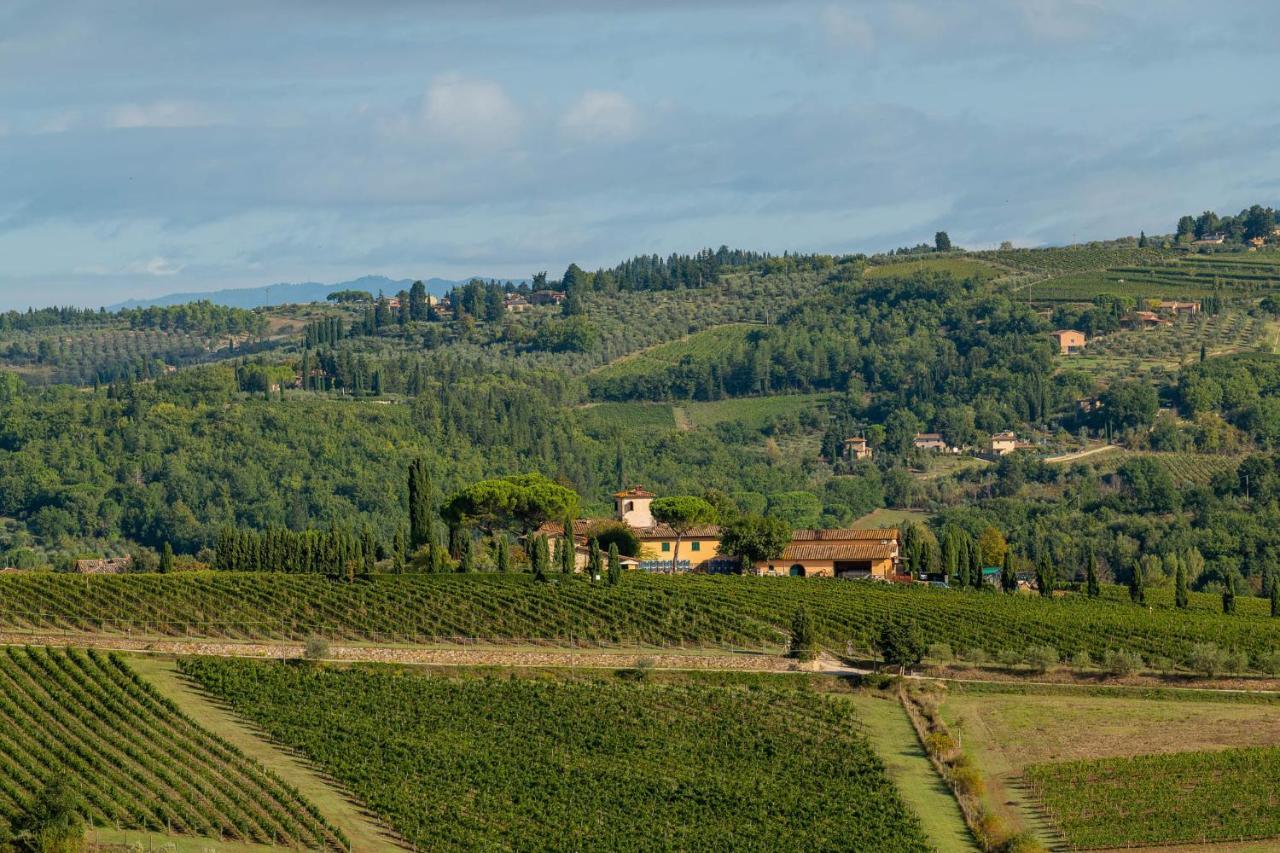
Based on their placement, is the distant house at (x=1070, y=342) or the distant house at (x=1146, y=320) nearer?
the distant house at (x=1070, y=342)

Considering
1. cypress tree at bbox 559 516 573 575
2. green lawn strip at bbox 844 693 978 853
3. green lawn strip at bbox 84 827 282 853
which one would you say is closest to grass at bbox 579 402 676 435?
cypress tree at bbox 559 516 573 575

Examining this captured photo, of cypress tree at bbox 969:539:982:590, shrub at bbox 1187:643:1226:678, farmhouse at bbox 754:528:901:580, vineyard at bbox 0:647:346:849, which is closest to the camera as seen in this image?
vineyard at bbox 0:647:346:849

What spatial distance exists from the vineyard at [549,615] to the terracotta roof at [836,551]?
1086 cm

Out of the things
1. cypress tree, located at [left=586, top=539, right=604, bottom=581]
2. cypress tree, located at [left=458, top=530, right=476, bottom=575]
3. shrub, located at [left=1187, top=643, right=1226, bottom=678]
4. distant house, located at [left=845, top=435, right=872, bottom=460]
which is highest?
cypress tree, located at [left=458, top=530, right=476, bottom=575]

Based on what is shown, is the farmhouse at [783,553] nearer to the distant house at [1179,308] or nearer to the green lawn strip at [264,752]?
the green lawn strip at [264,752]

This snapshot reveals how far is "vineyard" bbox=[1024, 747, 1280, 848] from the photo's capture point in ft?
162

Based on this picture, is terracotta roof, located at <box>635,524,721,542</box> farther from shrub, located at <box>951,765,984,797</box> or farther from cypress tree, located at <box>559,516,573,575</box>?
shrub, located at <box>951,765,984,797</box>

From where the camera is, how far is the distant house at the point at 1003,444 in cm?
16062

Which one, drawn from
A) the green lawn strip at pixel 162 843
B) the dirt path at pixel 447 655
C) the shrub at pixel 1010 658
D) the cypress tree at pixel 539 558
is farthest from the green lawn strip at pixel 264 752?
the shrub at pixel 1010 658

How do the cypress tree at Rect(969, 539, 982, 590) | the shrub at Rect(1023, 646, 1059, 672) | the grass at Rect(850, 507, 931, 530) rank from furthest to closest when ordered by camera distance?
the grass at Rect(850, 507, 931, 530)
the cypress tree at Rect(969, 539, 982, 590)
the shrub at Rect(1023, 646, 1059, 672)

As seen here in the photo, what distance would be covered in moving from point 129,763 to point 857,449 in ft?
411

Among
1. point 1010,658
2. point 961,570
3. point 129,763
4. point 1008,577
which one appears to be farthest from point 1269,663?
point 129,763

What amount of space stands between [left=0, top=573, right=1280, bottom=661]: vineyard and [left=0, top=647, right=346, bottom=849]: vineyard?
10.7m

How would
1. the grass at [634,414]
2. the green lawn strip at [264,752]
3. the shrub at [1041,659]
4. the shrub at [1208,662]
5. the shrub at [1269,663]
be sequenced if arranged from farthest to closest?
the grass at [634,414], the shrub at [1041,659], the shrub at [1208,662], the shrub at [1269,663], the green lawn strip at [264,752]
